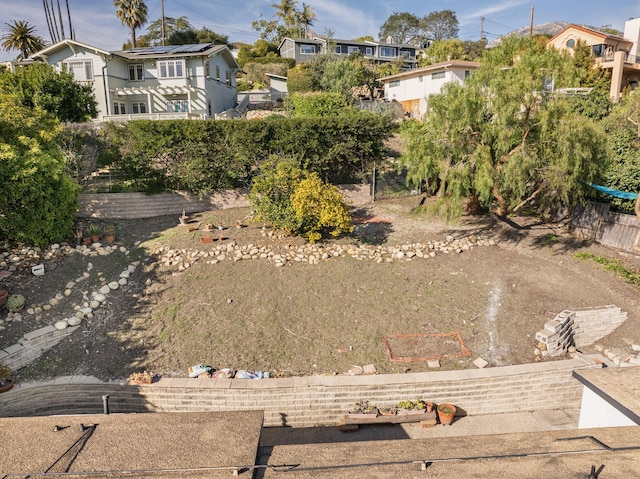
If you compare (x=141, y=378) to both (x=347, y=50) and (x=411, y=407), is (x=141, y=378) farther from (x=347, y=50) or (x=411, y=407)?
(x=347, y=50)

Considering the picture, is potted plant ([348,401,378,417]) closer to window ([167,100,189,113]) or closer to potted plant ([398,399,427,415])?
potted plant ([398,399,427,415])

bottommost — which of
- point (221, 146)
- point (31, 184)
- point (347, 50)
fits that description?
point (31, 184)

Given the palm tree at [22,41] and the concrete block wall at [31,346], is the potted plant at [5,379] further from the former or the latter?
the palm tree at [22,41]

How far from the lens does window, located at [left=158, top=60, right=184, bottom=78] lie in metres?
31.3

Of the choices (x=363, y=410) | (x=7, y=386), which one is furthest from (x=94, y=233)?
(x=363, y=410)

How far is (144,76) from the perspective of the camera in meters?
32.2

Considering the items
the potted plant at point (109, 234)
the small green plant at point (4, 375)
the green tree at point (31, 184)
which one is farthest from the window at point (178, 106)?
the small green plant at point (4, 375)

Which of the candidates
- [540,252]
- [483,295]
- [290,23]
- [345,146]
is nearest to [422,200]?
[345,146]

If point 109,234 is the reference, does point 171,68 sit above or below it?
above

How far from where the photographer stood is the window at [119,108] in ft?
104

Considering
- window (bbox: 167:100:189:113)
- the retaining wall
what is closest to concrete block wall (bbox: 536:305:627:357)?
the retaining wall

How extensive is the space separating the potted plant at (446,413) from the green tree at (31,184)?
12917 mm

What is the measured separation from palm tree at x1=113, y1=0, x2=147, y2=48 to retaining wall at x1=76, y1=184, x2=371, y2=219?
4019 centimetres

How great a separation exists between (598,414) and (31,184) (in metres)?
15.5
